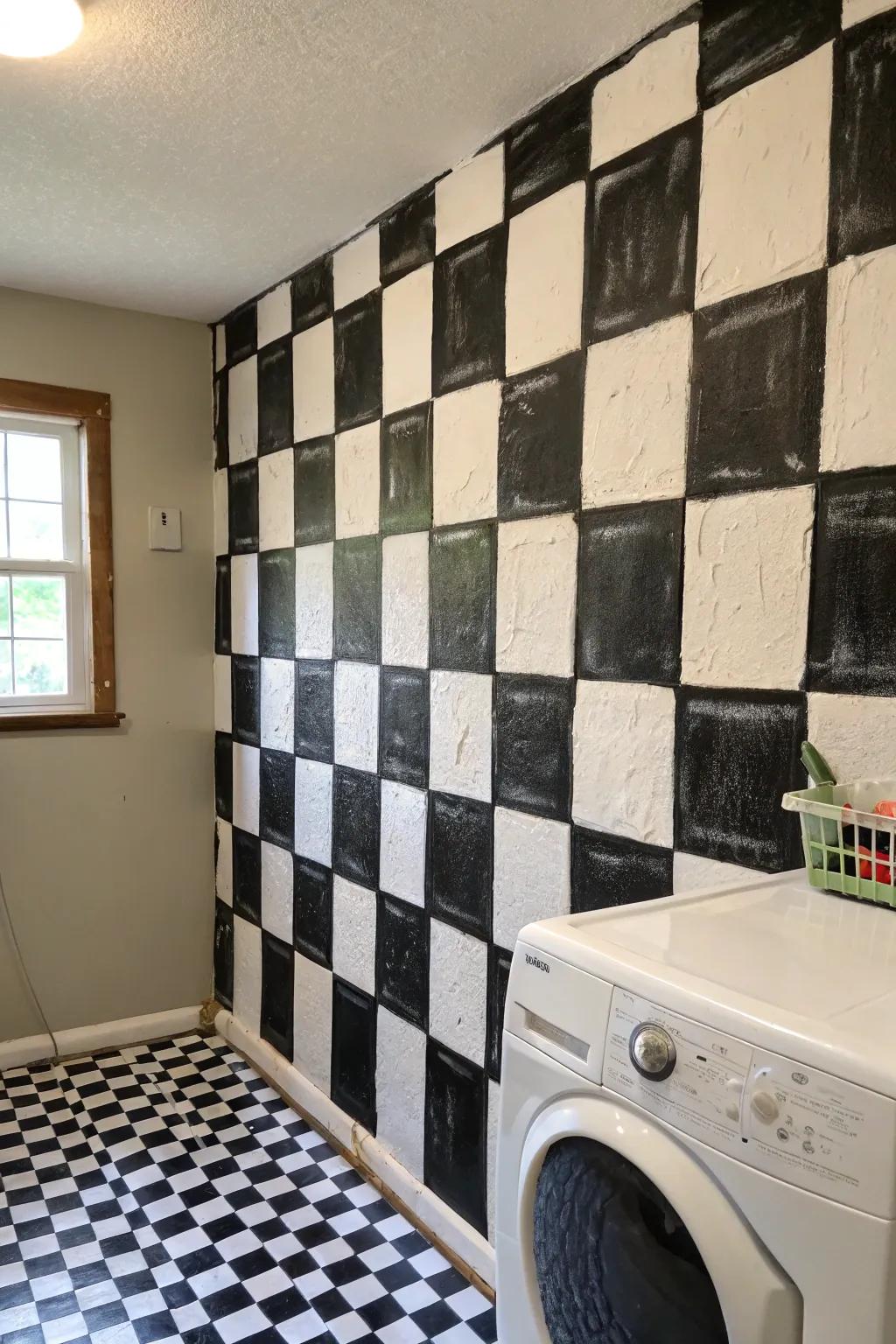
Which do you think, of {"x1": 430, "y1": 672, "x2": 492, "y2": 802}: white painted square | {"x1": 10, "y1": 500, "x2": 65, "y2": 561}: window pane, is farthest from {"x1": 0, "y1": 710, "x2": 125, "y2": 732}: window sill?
{"x1": 430, "y1": 672, "x2": 492, "y2": 802}: white painted square

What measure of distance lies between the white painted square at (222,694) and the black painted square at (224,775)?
0.03 meters

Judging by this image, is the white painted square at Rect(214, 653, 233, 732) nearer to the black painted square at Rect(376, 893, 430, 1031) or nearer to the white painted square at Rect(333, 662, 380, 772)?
the white painted square at Rect(333, 662, 380, 772)

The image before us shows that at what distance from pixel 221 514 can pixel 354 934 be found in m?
1.49

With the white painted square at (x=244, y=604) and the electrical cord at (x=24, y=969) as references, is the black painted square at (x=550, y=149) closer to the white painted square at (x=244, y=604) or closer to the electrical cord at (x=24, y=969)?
the white painted square at (x=244, y=604)

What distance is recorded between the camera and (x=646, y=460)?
5.11 feet

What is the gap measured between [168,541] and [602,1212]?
2.57 metres

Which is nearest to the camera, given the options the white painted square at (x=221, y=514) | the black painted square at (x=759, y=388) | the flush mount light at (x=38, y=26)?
the black painted square at (x=759, y=388)

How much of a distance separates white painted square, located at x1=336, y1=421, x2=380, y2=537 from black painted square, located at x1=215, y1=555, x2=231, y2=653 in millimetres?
770

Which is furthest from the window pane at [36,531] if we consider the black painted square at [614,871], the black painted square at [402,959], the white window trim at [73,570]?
the black painted square at [614,871]

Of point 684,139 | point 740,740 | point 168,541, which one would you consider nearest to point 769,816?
point 740,740

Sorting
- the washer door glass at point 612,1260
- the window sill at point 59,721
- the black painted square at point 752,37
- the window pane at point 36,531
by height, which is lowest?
the washer door glass at point 612,1260

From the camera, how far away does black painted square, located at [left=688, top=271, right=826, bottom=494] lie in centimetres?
130

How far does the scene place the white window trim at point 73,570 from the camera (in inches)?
114

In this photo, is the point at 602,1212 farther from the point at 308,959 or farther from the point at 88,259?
the point at 88,259
